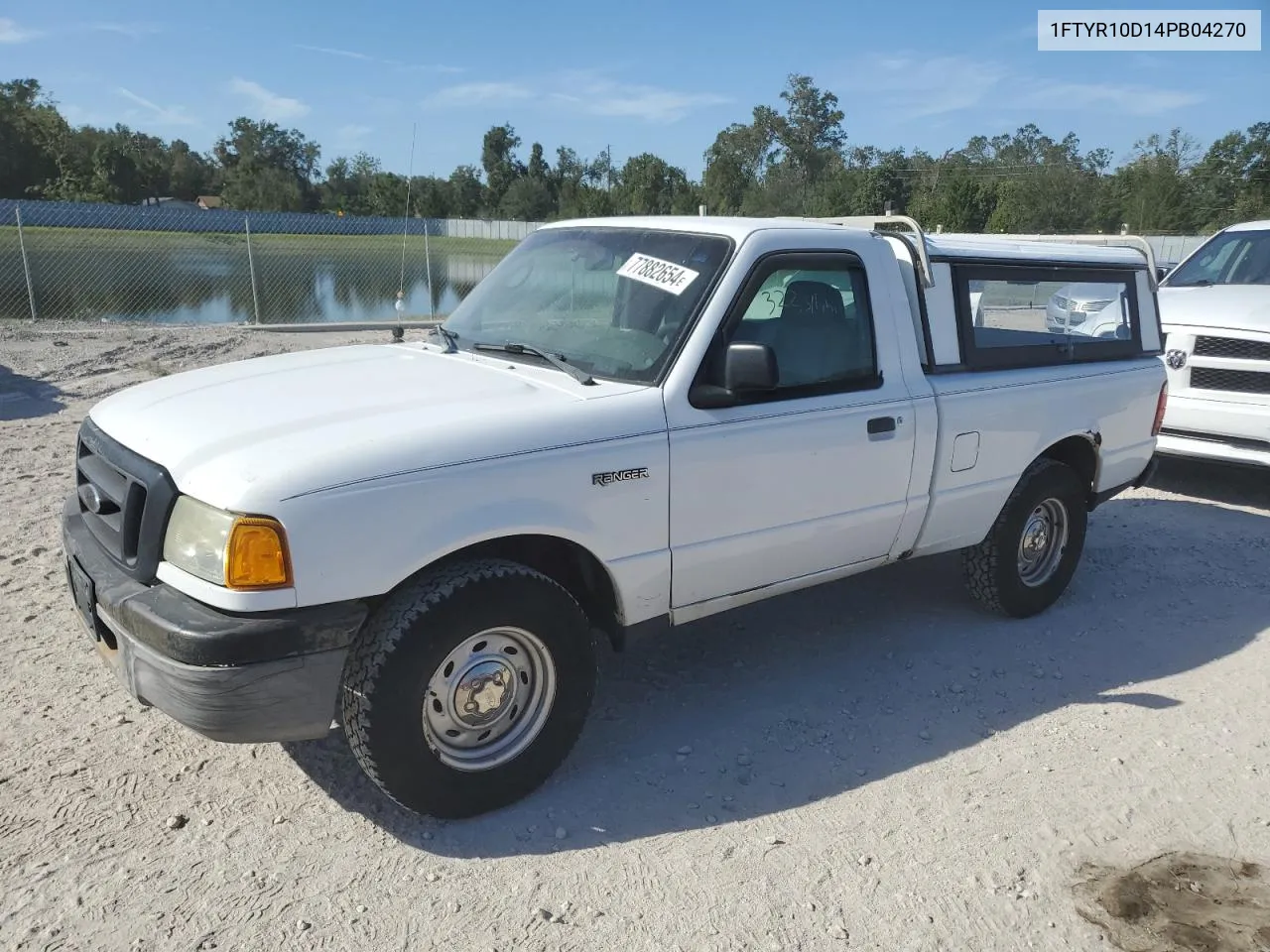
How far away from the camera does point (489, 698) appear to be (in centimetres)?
324

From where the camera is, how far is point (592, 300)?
13.0 ft

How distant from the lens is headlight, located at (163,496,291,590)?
105 inches

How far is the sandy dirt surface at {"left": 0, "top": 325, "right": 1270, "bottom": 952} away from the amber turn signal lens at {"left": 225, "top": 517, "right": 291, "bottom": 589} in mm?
938

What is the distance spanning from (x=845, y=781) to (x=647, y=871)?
931mm

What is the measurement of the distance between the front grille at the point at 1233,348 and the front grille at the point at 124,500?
728 cm

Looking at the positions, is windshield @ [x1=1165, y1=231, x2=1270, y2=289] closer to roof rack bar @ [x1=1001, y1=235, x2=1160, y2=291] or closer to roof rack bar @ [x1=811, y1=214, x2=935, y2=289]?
roof rack bar @ [x1=1001, y1=235, x2=1160, y2=291]

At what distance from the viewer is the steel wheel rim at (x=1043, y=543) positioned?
5.14 metres

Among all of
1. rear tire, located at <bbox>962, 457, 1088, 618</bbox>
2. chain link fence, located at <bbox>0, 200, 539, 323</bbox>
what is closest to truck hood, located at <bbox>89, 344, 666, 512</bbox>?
rear tire, located at <bbox>962, 457, 1088, 618</bbox>

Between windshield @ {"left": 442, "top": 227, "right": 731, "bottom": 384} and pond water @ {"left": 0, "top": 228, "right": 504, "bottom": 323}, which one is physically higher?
windshield @ {"left": 442, "top": 227, "right": 731, "bottom": 384}

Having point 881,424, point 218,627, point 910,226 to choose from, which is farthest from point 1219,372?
point 218,627

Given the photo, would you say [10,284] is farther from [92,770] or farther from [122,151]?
[122,151]

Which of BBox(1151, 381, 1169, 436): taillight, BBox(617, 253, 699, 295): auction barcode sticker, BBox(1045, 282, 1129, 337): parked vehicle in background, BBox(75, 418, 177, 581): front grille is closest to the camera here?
BBox(75, 418, 177, 581): front grille

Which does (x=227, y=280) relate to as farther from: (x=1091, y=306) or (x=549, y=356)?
(x=549, y=356)

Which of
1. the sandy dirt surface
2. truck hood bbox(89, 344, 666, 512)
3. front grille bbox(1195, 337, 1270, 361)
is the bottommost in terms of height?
the sandy dirt surface
